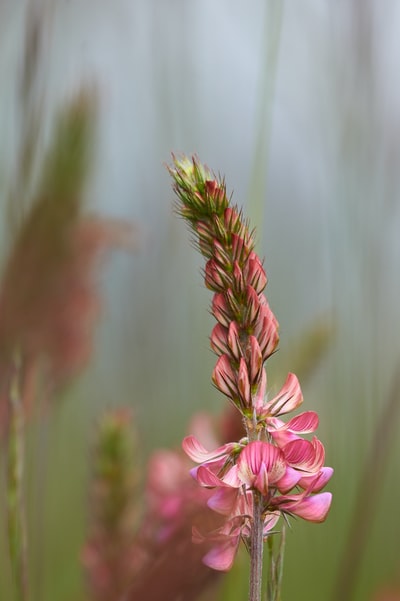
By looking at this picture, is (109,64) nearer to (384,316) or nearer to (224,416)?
(384,316)

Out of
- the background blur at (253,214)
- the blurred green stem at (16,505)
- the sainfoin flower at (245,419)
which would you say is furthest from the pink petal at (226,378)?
the background blur at (253,214)

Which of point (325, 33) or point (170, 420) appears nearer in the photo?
point (325, 33)

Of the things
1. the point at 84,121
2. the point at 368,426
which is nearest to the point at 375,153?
the point at 368,426

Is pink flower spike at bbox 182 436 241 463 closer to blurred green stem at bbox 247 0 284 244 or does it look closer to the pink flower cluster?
the pink flower cluster

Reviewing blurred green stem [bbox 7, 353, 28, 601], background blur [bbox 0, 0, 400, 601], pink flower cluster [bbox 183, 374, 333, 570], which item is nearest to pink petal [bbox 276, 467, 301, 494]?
pink flower cluster [bbox 183, 374, 333, 570]

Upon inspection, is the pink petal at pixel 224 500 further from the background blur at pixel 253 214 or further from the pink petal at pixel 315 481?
the background blur at pixel 253 214

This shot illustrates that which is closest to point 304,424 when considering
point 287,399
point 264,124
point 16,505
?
point 287,399
